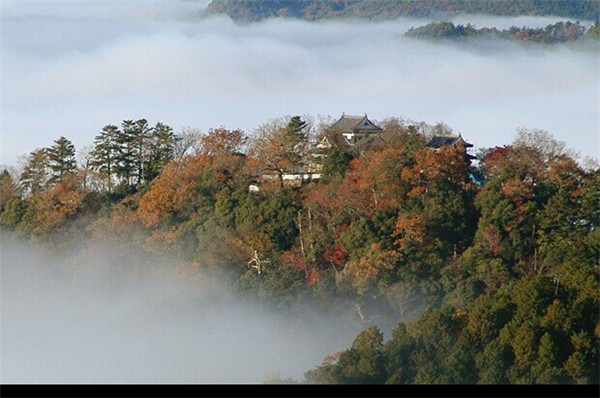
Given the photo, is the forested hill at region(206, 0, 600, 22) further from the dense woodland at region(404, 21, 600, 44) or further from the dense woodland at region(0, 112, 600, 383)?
the dense woodland at region(0, 112, 600, 383)

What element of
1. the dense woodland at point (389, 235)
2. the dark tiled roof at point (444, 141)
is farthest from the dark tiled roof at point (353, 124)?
the dark tiled roof at point (444, 141)

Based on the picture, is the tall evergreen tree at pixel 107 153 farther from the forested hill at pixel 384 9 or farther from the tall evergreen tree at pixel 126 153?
the forested hill at pixel 384 9

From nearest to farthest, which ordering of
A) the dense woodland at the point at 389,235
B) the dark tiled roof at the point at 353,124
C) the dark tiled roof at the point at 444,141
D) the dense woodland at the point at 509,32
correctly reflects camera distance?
the dense woodland at the point at 389,235
the dark tiled roof at the point at 444,141
the dark tiled roof at the point at 353,124
the dense woodland at the point at 509,32

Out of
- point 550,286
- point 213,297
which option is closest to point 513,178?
point 550,286

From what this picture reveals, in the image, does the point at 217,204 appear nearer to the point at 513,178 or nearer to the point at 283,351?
the point at 283,351

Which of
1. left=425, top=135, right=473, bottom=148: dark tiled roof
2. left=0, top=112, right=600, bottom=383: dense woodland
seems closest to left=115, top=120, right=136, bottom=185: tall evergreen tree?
left=0, top=112, right=600, bottom=383: dense woodland

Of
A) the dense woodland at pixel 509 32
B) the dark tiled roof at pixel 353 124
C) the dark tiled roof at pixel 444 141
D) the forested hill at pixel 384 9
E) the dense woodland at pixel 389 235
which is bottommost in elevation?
the dense woodland at pixel 389 235
